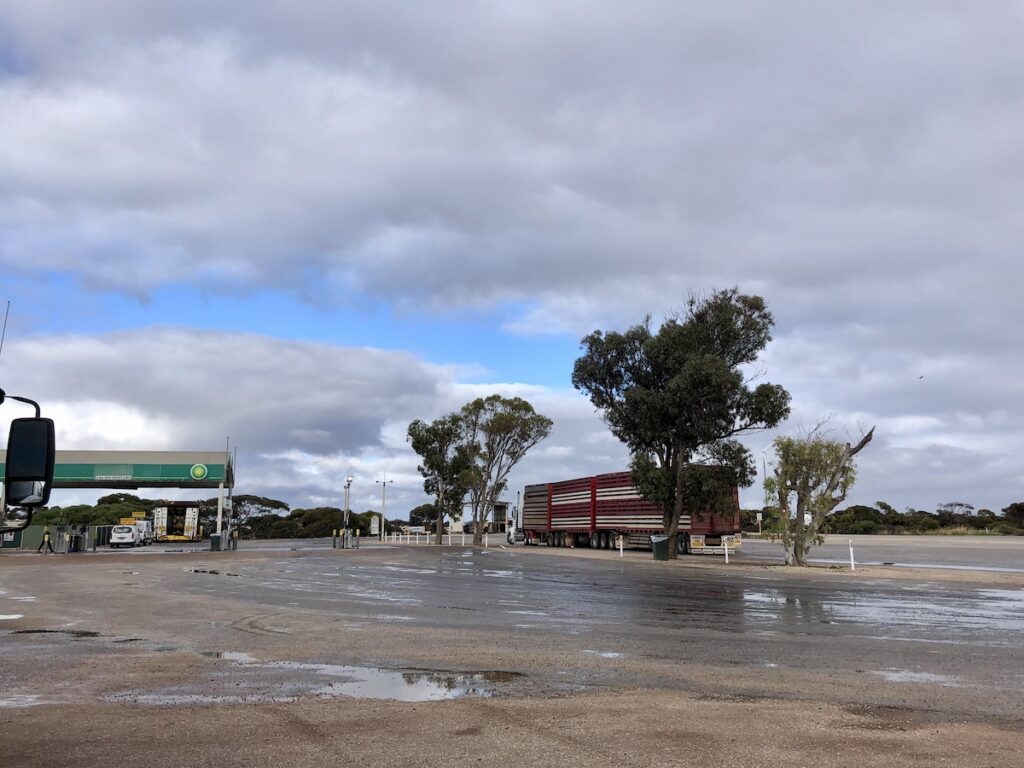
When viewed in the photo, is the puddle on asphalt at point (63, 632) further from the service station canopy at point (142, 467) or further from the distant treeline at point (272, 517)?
the distant treeline at point (272, 517)

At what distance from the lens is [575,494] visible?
52969mm

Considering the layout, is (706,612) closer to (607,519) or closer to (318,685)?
(318,685)

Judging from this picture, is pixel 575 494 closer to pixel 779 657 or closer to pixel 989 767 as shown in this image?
pixel 779 657

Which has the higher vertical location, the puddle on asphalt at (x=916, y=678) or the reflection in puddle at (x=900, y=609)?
the puddle on asphalt at (x=916, y=678)

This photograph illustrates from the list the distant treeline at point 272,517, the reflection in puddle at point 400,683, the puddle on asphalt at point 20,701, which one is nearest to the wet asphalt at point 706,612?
the reflection in puddle at point 400,683

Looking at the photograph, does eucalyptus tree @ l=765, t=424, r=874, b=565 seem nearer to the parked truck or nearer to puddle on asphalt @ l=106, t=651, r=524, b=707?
puddle on asphalt @ l=106, t=651, r=524, b=707

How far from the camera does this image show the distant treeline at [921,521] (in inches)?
3290

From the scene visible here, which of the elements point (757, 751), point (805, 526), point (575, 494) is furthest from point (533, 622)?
point (575, 494)

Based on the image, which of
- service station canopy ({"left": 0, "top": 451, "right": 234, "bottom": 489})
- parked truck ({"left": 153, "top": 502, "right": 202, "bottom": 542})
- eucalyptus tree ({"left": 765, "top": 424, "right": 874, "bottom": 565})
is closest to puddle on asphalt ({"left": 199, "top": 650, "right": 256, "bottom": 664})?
eucalyptus tree ({"left": 765, "top": 424, "right": 874, "bottom": 565})

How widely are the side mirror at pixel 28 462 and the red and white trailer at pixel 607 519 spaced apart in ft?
106

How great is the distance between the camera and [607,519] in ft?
Result: 159

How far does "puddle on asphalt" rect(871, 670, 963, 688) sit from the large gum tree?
25.4 metres

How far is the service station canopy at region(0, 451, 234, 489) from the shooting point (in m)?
53.1

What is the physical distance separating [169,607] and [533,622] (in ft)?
24.2
